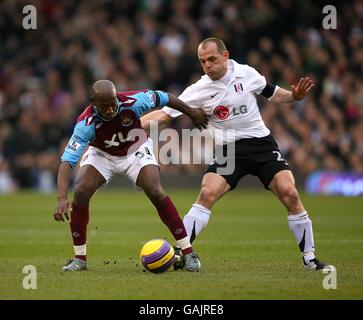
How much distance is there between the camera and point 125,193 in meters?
24.8

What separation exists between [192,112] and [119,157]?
934 millimetres

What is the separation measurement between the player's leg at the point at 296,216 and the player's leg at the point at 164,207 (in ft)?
3.69

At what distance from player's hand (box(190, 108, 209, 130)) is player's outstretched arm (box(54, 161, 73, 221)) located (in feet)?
4.99

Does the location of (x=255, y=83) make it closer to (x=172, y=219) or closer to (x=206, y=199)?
(x=206, y=199)

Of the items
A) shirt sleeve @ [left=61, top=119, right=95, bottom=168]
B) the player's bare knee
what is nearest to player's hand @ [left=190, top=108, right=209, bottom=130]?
the player's bare knee

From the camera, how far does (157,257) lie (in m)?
9.30

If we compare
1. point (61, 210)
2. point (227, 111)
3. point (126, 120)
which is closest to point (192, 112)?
point (227, 111)

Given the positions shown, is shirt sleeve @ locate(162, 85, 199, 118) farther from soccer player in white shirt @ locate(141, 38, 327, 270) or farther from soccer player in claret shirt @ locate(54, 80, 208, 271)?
soccer player in claret shirt @ locate(54, 80, 208, 271)

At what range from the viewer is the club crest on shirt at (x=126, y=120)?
30.7ft

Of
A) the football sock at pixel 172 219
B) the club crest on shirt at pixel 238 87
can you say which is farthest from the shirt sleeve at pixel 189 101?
the football sock at pixel 172 219

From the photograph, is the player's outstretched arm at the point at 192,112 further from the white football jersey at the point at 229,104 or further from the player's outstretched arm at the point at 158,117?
the player's outstretched arm at the point at 158,117

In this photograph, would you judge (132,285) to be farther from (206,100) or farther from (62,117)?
(62,117)

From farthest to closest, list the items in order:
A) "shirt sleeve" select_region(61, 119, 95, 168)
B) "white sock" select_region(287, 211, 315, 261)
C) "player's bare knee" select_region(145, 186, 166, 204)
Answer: "white sock" select_region(287, 211, 315, 261), "player's bare knee" select_region(145, 186, 166, 204), "shirt sleeve" select_region(61, 119, 95, 168)

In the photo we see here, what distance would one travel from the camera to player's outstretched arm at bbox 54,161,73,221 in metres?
8.82
